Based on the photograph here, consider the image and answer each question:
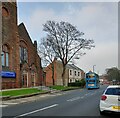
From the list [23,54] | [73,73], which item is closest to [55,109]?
[23,54]

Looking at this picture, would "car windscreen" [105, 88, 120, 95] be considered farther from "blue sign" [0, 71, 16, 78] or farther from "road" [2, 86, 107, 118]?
"blue sign" [0, 71, 16, 78]

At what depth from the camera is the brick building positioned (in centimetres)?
4281

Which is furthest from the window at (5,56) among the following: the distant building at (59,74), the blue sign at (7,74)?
the distant building at (59,74)

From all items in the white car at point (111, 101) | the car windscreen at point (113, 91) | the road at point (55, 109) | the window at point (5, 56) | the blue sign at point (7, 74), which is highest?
the window at point (5, 56)

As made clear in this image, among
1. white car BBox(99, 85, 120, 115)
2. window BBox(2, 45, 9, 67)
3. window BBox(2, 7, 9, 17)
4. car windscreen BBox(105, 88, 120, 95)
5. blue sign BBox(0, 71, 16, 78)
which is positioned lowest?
white car BBox(99, 85, 120, 115)

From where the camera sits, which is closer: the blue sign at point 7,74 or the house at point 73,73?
the blue sign at point 7,74

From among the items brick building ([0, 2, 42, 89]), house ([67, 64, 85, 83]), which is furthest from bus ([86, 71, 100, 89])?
house ([67, 64, 85, 83])

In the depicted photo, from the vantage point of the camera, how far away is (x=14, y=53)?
45.6 metres

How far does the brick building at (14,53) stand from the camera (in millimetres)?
42812

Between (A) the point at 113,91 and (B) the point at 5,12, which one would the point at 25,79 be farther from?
(A) the point at 113,91

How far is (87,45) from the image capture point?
65.9 m

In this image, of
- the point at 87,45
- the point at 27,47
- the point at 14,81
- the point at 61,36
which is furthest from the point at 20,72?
the point at 87,45

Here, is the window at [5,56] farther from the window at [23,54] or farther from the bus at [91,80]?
the bus at [91,80]

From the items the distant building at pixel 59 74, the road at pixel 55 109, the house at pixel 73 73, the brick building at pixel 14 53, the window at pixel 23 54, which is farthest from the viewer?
the house at pixel 73 73
